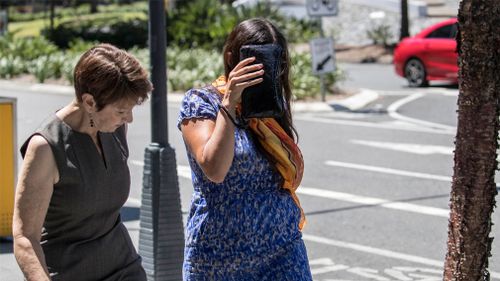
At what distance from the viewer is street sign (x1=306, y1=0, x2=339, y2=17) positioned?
18.7 meters

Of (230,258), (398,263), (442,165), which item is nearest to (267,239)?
(230,258)

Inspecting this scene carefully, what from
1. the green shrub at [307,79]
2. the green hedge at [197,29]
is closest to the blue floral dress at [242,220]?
the green shrub at [307,79]

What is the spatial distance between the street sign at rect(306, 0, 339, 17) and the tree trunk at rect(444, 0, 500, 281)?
1426 centimetres

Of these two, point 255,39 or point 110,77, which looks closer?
point 110,77

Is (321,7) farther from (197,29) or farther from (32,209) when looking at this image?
(32,209)

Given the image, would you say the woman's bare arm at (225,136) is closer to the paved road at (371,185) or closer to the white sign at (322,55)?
the paved road at (371,185)

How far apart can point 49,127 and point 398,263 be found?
514 cm

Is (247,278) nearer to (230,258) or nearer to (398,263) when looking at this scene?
(230,258)

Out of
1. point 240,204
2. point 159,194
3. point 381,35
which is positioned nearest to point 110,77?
point 240,204

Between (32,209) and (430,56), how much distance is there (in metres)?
19.5

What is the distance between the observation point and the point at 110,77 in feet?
11.1

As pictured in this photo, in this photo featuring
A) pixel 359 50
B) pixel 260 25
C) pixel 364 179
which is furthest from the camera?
pixel 359 50

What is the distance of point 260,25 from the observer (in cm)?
381

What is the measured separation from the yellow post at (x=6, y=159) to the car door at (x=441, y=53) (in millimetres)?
14549
